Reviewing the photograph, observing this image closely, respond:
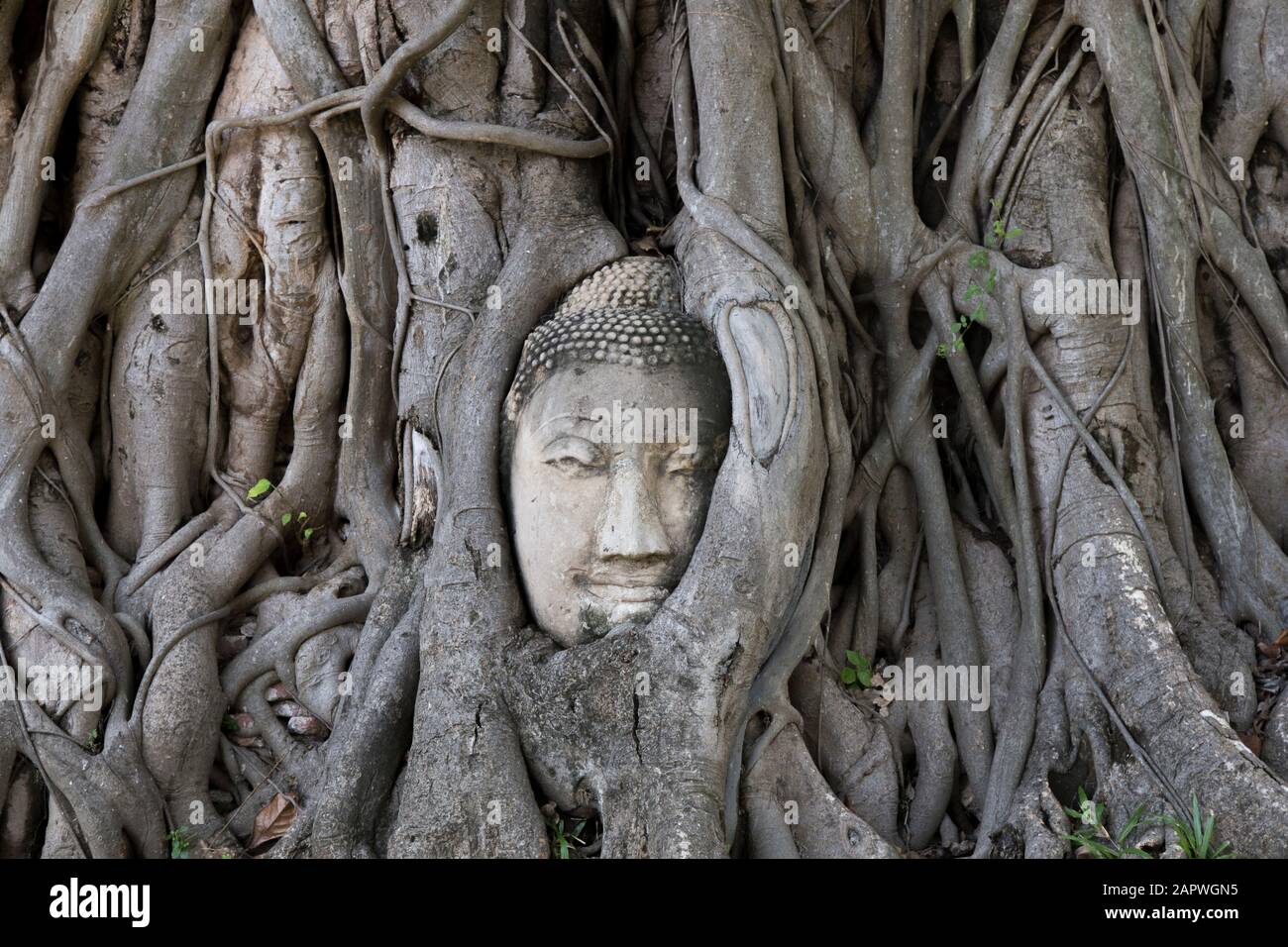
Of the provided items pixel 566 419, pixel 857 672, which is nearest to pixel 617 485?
pixel 566 419

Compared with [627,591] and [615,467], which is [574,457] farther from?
[627,591]

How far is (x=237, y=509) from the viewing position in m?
4.40

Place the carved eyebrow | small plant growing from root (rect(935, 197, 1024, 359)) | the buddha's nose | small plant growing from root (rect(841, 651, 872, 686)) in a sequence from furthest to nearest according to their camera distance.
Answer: small plant growing from root (rect(935, 197, 1024, 359)), small plant growing from root (rect(841, 651, 872, 686)), the carved eyebrow, the buddha's nose

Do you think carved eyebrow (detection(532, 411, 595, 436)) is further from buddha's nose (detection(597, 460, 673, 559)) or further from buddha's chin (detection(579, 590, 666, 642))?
buddha's chin (detection(579, 590, 666, 642))

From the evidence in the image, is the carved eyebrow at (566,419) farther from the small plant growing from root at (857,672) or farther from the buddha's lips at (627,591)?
the small plant growing from root at (857,672)

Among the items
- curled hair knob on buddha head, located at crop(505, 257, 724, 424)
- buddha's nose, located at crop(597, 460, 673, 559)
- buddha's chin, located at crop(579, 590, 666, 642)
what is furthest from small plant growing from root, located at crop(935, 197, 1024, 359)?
buddha's chin, located at crop(579, 590, 666, 642)

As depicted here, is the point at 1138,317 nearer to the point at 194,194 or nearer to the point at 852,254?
the point at 852,254

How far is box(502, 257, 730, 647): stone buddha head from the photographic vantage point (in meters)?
3.44

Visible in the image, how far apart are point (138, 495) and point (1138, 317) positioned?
10.2ft

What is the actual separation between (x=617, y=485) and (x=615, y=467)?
0.05m

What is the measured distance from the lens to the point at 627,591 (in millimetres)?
3469

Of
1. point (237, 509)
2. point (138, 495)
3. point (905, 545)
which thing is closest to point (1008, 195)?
point (905, 545)
